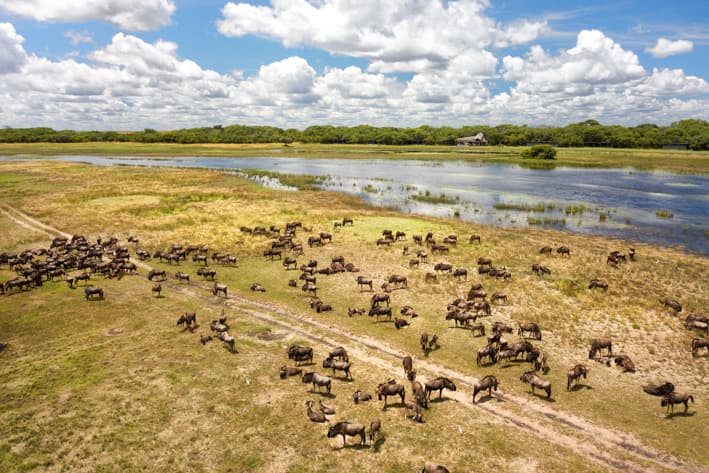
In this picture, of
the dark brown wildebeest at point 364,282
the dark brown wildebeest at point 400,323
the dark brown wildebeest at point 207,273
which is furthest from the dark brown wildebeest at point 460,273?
the dark brown wildebeest at point 207,273

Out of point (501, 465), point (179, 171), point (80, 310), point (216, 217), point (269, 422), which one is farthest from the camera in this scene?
point (179, 171)

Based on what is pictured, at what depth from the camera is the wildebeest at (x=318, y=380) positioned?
15.4 m

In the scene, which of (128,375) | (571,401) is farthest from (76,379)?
(571,401)

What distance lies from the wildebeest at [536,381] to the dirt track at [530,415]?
0.53m

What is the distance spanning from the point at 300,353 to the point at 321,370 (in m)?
1.13

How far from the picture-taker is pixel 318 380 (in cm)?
1559

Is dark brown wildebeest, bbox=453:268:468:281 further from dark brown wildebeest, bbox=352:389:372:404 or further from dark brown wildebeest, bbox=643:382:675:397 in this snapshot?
dark brown wildebeest, bbox=352:389:372:404

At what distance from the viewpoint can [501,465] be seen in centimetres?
1214

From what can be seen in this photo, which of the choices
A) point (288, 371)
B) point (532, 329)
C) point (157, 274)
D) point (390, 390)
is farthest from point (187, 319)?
point (532, 329)

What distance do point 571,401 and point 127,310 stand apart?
2231 cm

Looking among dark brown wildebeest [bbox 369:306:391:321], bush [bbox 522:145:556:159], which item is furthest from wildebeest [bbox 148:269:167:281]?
bush [bbox 522:145:556:159]

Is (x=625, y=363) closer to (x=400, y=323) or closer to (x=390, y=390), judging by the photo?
(x=400, y=323)

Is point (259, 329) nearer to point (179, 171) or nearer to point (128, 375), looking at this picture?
point (128, 375)

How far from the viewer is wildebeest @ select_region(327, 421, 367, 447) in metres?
12.8
